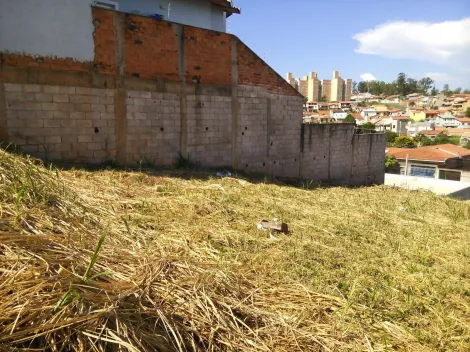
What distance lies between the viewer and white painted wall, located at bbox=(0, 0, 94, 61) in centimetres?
600

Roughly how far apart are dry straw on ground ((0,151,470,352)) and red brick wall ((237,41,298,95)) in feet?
16.8

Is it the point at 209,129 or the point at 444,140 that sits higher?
the point at 209,129

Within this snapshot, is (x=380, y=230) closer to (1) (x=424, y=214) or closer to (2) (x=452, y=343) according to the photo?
(1) (x=424, y=214)

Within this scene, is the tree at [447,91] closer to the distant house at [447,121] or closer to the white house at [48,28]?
the distant house at [447,121]

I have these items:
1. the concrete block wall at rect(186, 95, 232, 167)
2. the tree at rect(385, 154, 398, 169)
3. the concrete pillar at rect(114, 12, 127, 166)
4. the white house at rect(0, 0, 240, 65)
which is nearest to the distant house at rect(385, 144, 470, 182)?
the tree at rect(385, 154, 398, 169)

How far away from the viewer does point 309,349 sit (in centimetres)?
222

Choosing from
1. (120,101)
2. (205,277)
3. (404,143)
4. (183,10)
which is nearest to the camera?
(205,277)

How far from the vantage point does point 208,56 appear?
8.67 m

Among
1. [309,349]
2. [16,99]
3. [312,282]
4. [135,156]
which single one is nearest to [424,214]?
[312,282]

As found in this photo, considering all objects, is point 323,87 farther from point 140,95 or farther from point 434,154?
point 140,95

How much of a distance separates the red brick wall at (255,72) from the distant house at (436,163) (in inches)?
728

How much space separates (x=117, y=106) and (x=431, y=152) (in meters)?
27.8

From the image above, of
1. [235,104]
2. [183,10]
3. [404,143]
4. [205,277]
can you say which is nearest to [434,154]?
[404,143]

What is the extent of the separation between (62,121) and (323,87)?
10739 centimetres
